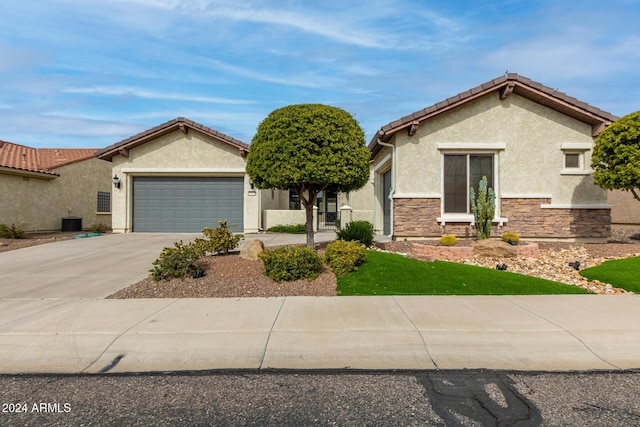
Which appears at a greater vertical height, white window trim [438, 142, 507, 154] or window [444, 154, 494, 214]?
white window trim [438, 142, 507, 154]

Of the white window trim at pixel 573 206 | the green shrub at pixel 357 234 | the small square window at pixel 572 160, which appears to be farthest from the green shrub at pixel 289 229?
the small square window at pixel 572 160

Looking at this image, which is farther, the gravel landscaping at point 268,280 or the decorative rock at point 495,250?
the decorative rock at point 495,250

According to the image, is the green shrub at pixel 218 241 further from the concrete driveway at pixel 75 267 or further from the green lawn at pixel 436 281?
the green lawn at pixel 436 281

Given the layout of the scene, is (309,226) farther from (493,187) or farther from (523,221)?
(523,221)

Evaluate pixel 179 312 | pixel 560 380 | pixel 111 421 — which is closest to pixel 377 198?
pixel 179 312

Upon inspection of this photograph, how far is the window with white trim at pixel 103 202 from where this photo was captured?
2209cm

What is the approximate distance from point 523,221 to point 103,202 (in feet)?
68.3

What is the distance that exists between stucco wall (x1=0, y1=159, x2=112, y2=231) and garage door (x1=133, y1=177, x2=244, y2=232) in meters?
4.55

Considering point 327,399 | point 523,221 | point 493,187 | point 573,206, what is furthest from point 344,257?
point 573,206

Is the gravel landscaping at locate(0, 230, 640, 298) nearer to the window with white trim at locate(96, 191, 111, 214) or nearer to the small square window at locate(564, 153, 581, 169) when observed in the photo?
the small square window at locate(564, 153, 581, 169)

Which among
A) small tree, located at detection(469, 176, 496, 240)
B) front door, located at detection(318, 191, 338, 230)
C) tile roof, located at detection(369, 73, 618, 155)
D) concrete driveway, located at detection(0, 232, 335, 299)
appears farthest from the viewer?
front door, located at detection(318, 191, 338, 230)

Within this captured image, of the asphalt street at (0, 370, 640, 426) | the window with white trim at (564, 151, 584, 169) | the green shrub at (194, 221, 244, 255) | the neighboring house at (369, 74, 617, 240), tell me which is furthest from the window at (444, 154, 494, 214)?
the asphalt street at (0, 370, 640, 426)

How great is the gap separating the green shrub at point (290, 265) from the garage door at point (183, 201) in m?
10.4

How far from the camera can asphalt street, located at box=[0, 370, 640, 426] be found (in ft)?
11.0
